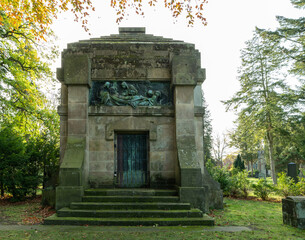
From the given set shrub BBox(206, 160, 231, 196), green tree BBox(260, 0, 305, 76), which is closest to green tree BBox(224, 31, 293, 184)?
green tree BBox(260, 0, 305, 76)

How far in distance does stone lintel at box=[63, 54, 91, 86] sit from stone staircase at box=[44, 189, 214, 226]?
12.9 feet

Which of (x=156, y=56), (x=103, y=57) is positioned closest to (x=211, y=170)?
(x=156, y=56)

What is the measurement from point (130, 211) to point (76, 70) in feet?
17.6

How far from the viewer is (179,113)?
32.7ft

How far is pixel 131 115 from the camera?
33.4 ft

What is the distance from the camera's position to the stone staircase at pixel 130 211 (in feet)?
24.3

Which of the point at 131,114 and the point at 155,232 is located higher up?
the point at 131,114

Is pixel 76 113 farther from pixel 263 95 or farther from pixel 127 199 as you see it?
pixel 263 95

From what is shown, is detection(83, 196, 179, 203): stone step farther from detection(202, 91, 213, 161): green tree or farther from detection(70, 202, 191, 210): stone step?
detection(202, 91, 213, 161): green tree

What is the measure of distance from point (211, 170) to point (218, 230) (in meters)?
8.27

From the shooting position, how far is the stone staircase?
24.3 ft

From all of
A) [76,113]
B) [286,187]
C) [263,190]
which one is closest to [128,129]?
[76,113]

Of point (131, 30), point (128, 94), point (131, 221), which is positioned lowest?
point (131, 221)

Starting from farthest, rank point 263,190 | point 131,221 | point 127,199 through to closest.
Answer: point 263,190
point 127,199
point 131,221
